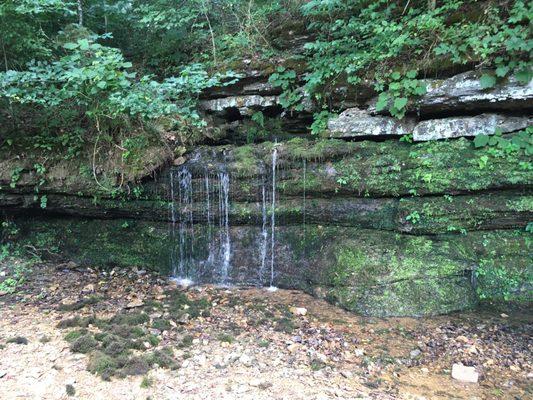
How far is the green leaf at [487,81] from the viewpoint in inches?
203

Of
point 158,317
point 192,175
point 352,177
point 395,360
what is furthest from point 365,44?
point 158,317

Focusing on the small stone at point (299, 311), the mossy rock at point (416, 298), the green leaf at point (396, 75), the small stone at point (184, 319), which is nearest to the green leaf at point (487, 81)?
the green leaf at point (396, 75)

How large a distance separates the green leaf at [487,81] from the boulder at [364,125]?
1.13 meters

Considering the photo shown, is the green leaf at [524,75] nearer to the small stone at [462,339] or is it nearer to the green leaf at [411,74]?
the green leaf at [411,74]

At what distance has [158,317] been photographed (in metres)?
5.04

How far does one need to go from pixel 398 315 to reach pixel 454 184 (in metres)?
2.12

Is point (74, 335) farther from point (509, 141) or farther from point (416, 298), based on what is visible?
point (509, 141)

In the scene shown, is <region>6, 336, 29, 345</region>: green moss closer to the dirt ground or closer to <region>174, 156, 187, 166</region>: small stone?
the dirt ground

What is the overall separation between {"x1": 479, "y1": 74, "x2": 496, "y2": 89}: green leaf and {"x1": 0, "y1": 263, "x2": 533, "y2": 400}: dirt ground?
3.27 metres

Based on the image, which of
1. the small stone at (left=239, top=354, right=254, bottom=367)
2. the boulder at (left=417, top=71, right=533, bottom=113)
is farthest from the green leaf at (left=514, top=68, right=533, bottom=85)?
the small stone at (left=239, top=354, right=254, bottom=367)

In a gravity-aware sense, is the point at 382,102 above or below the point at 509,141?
above

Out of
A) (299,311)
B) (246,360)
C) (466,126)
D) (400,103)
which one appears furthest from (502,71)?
(246,360)

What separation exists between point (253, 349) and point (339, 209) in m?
2.81

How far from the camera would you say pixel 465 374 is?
3.87 m
